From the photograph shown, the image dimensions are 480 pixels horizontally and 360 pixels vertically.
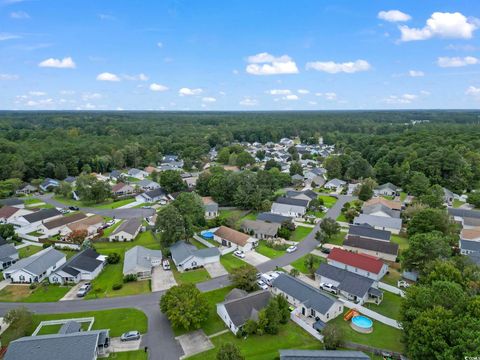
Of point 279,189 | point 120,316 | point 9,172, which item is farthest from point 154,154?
point 120,316

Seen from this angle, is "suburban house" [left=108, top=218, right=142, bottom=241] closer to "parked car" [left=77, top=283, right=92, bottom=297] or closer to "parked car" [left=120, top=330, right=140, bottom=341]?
"parked car" [left=77, top=283, right=92, bottom=297]

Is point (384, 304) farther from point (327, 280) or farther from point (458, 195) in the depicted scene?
point (458, 195)

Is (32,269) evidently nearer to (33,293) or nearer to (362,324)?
(33,293)

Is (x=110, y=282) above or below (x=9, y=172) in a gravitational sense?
below

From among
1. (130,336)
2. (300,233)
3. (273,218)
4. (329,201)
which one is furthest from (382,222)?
(130,336)

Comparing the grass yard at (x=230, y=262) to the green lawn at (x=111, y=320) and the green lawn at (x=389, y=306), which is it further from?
the green lawn at (x=389, y=306)
